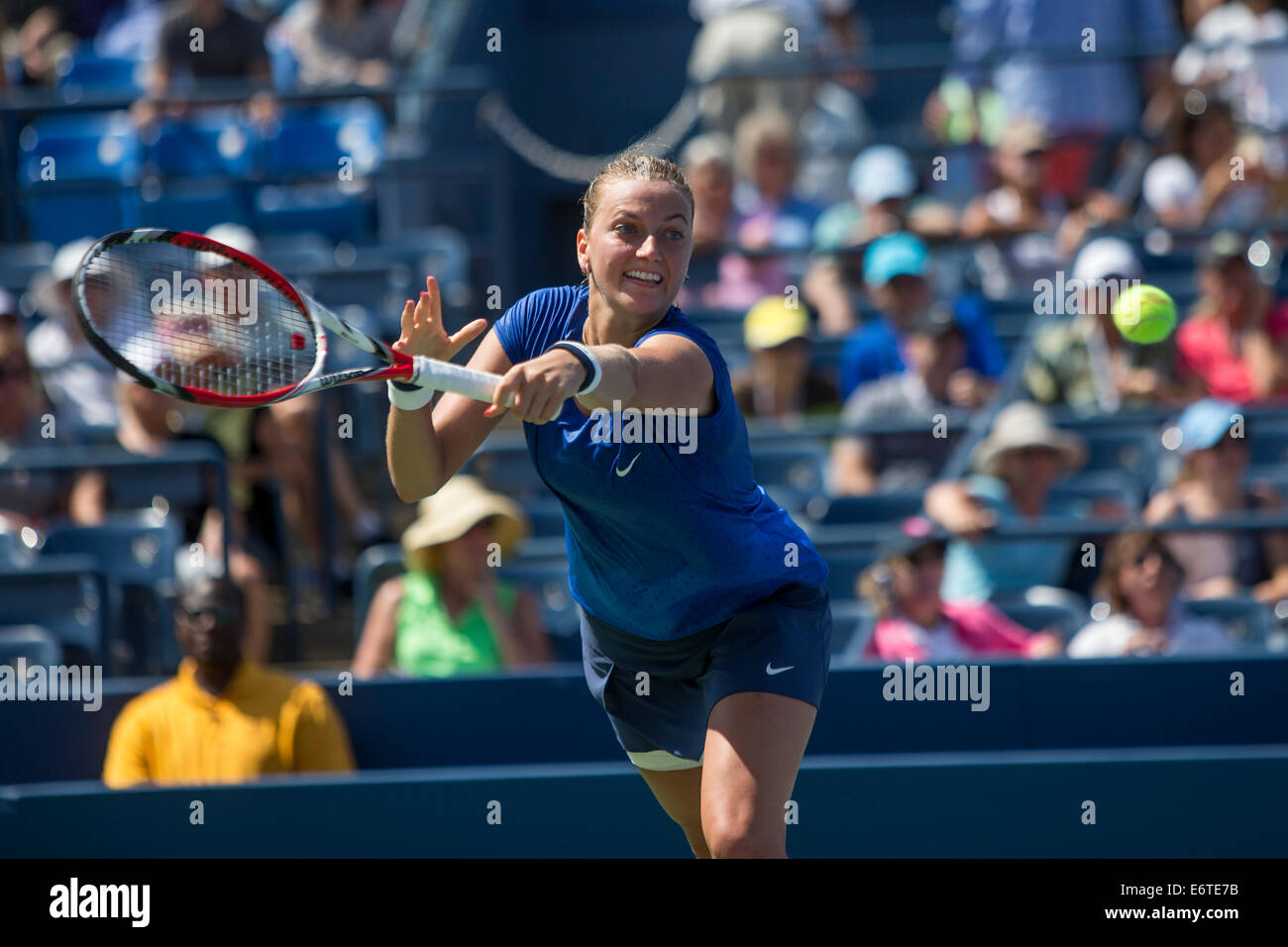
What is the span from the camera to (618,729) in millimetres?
3203

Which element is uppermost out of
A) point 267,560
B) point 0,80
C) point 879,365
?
point 0,80

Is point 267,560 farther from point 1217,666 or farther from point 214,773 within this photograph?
point 1217,666

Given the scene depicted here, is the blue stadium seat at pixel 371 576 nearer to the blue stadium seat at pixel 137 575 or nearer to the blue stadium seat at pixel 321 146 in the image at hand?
the blue stadium seat at pixel 137 575

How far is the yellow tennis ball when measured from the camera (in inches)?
197

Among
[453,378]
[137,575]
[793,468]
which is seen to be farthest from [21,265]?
[453,378]

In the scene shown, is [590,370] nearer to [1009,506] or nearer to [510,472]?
[1009,506]

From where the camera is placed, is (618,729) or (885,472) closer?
(618,729)

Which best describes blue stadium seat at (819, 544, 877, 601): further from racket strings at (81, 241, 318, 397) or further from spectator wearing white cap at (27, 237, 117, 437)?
spectator wearing white cap at (27, 237, 117, 437)

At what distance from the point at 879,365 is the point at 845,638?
1772 mm

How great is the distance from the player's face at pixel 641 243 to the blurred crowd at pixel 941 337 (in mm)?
2151

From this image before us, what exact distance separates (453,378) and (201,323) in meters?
0.64

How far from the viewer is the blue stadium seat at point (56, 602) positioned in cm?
513
